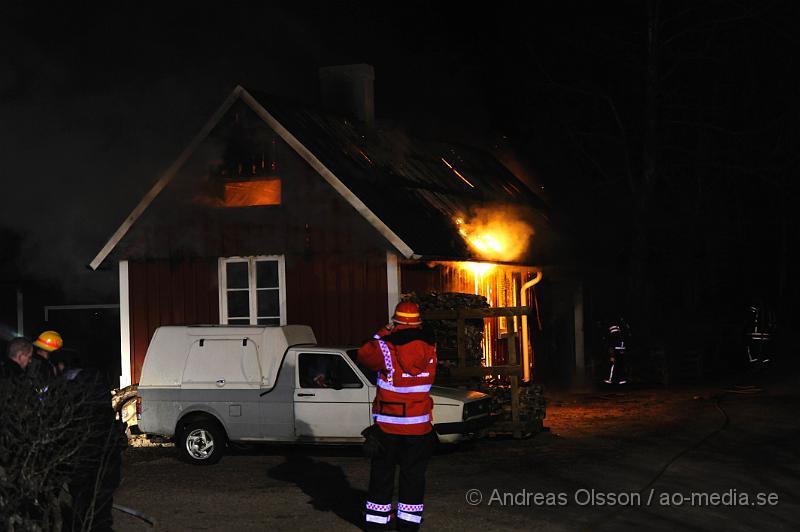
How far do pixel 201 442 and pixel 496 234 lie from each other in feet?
30.3

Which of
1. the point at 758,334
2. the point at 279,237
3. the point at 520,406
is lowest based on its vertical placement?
the point at 520,406

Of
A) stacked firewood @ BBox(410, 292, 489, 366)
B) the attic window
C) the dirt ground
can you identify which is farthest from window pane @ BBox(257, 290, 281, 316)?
the dirt ground

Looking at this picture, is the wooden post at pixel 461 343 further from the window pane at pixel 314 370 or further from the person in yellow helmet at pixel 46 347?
the person in yellow helmet at pixel 46 347

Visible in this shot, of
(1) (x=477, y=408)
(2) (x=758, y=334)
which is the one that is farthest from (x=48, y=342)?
(2) (x=758, y=334)

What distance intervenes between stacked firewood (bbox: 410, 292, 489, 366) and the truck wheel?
3.64m

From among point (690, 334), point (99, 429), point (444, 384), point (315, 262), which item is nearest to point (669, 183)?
point (690, 334)

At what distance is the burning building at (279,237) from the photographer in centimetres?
1811

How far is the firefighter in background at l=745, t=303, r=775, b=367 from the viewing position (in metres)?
25.9

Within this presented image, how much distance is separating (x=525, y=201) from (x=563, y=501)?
15859mm

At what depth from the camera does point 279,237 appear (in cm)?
1861

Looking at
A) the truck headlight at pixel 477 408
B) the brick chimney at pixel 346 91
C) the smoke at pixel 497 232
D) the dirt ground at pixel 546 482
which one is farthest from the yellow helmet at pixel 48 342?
the brick chimney at pixel 346 91

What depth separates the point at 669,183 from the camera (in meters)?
30.5

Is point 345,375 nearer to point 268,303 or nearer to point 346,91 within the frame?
point 268,303

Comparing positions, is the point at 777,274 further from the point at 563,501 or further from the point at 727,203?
the point at 563,501
